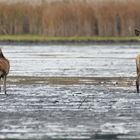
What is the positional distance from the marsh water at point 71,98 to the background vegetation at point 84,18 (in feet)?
36.2

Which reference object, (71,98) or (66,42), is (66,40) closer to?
(66,42)

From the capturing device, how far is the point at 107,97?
1702 cm

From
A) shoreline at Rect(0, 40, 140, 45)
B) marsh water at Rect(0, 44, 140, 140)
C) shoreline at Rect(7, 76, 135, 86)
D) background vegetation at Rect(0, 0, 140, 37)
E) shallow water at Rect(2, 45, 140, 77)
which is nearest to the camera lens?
marsh water at Rect(0, 44, 140, 140)

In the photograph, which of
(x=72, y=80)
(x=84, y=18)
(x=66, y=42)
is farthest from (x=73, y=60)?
(x=84, y=18)

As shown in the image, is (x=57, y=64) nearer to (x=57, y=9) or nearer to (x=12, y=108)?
(x=12, y=108)

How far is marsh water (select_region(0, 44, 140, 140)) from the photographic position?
12312 mm

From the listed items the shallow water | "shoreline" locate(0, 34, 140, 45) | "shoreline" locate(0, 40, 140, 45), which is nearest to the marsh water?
the shallow water

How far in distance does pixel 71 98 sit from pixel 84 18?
25.5 metres

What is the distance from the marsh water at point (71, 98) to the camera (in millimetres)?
12312

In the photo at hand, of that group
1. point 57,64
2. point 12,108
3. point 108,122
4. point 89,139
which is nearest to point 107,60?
point 57,64

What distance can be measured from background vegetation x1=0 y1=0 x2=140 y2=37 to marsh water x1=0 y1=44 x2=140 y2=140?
1102cm

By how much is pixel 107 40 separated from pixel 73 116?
1046 inches

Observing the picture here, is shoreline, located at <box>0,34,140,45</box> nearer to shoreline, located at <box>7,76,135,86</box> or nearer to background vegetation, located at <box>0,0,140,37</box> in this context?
background vegetation, located at <box>0,0,140,37</box>

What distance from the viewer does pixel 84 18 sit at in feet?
138
